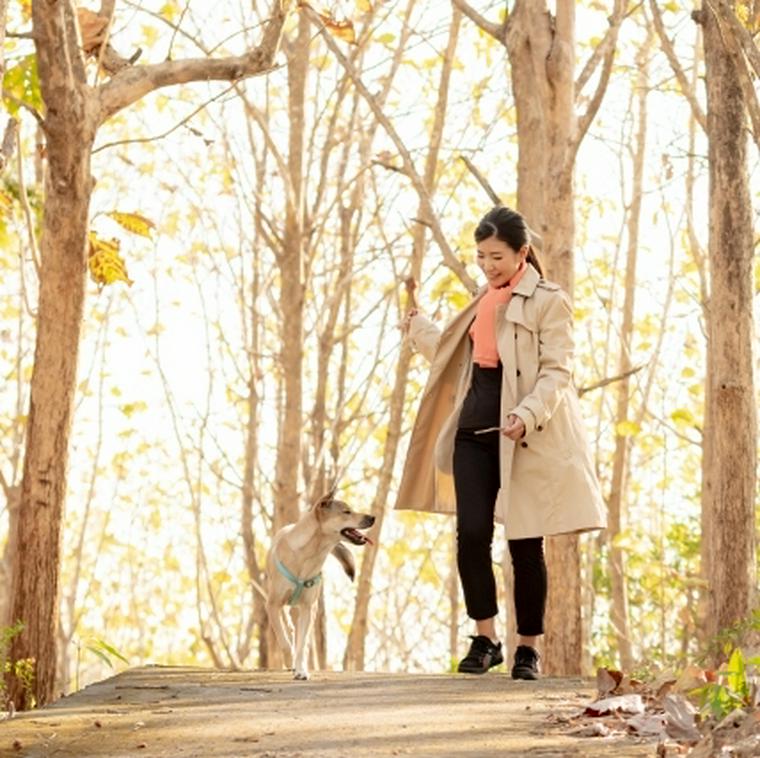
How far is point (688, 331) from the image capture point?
20.3 meters

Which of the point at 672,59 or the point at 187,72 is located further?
the point at 672,59

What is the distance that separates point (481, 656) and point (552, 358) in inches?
61.3

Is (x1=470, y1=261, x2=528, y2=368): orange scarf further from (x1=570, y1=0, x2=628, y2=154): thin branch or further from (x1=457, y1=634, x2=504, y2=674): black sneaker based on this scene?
(x1=570, y1=0, x2=628, y2=154): thin branch

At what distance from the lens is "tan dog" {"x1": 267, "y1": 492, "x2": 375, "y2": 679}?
9.37 meters

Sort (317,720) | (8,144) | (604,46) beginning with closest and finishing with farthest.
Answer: (317,720)
(8,144)
(604,46)

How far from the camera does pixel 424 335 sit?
855 cm

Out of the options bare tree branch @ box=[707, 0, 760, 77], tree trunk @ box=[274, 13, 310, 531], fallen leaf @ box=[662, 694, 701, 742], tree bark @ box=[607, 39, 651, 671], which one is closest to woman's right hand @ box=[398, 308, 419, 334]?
bare tree branch @ box=[707, 0, 760, 77]

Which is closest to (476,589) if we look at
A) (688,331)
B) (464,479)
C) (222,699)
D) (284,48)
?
(464,479)

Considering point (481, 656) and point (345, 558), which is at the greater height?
point (345, 558)

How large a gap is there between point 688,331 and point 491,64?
15.0 feet

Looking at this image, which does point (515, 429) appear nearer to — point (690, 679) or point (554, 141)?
point (690, 679)

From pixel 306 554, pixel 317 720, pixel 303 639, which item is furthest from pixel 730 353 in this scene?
pixel 317 720

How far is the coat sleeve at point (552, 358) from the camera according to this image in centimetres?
753

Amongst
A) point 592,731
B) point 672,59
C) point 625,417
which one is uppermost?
point 672,59
